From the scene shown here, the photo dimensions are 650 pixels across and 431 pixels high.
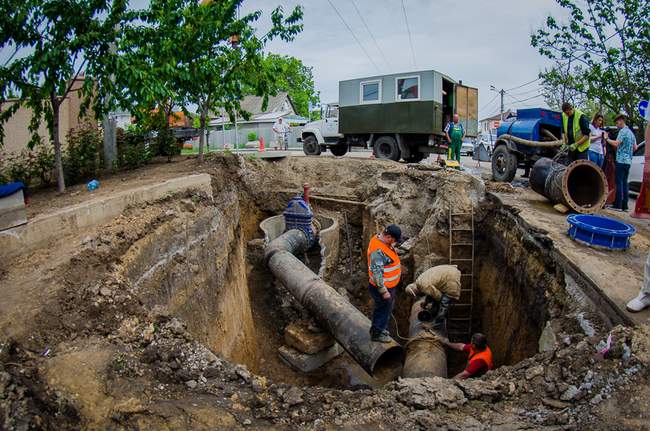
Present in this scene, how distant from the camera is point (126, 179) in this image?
8.40 meters

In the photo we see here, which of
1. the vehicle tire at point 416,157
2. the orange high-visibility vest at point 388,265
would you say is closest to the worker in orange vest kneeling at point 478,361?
the orange high-visibility vest at point 388,265

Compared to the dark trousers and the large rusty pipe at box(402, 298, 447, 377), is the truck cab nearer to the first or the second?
the dark trousers

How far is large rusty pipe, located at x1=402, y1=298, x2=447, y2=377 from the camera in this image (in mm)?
5742

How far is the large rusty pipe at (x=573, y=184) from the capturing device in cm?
741

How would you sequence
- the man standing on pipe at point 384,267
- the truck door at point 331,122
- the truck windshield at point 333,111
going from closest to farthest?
1. the man standing on pipe at point 384,267
2. the truck door at point 331,122
3. the truck windshield at point 333,111

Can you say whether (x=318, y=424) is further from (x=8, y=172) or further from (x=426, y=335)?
(x=8, y=172)

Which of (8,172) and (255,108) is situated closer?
(8,172)

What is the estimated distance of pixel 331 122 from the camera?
14.1 metres

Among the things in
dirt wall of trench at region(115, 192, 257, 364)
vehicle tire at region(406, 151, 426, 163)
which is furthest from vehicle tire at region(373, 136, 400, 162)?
dirt wall of trench at region(115, 192, 257, 364)

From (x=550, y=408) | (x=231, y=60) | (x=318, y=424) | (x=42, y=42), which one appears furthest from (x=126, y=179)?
(x=550, y=408)

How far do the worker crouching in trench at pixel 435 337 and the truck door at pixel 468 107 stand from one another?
276 inches

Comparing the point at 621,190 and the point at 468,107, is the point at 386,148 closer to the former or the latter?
the point at 468,107

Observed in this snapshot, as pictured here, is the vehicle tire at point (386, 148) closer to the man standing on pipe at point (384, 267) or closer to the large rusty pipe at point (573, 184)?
the large rusty pipe at point (573, 184)

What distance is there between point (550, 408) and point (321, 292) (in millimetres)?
4400
